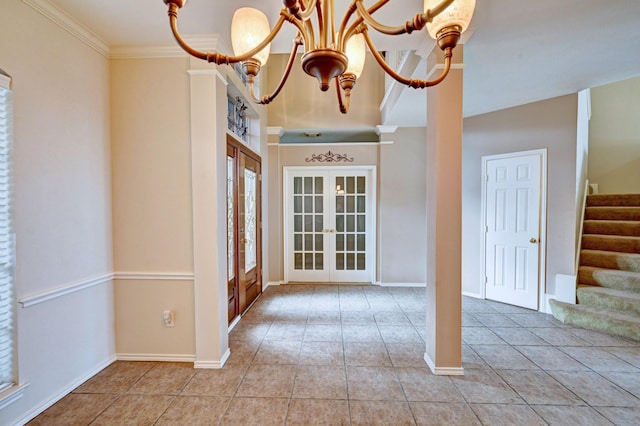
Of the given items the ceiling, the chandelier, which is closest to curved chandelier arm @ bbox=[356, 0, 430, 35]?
the chandelier

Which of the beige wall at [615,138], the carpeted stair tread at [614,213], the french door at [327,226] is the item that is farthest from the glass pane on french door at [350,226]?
the beige wall at [615,138]

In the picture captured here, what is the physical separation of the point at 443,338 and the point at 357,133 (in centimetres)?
380

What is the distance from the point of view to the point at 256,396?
1.92 m

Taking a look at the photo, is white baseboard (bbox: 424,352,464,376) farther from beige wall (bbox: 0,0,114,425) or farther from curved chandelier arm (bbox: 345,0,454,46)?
beige wall (bbox: 0,0,114,425)

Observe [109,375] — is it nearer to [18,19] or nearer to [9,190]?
[9,190]

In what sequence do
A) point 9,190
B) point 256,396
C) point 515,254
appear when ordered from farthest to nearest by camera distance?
point 515,254
point 256,396
point 9,190

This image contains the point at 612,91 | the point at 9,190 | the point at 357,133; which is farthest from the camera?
the point at 357,133

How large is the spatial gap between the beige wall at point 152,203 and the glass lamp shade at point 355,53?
149 centimetres

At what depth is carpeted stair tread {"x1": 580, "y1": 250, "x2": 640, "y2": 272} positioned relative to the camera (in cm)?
318

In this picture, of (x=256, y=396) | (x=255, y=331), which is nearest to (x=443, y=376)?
(x=256, y=396)

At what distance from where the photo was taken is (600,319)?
9.46ft

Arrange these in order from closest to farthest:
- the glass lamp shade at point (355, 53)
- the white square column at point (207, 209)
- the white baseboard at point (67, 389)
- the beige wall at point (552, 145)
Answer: the glass lamp shade at point (355, 53) < the white baseboard at point (67, 389) < the white square column at point (207, 209) < the beige wall at point (552, 145)

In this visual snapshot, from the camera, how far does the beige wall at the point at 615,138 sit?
434cm

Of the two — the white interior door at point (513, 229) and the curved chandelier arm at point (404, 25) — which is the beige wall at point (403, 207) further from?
the curved chandelier arm at point (404, 25)
